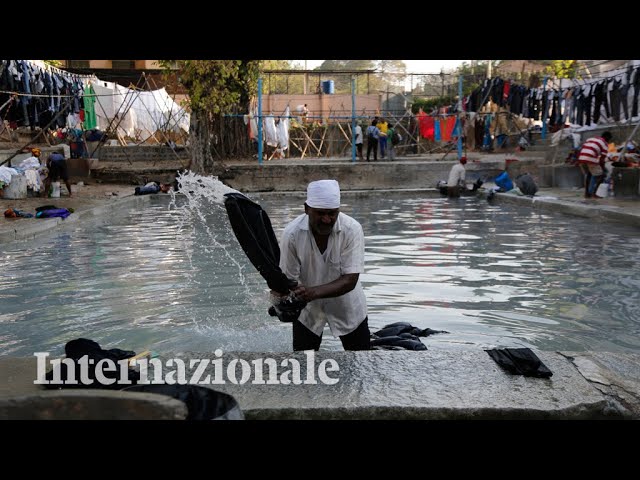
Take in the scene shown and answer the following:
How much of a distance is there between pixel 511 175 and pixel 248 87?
985 cm

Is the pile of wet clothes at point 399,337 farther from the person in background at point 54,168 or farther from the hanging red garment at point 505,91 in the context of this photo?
the hanging red garment at point 505,91

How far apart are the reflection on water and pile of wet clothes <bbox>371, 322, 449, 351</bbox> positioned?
0.63 feet

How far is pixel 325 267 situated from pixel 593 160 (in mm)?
12981

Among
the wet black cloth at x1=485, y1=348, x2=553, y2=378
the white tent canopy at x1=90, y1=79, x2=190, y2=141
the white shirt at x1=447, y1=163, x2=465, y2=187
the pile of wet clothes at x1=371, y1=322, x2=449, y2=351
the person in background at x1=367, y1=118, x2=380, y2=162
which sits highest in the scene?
the white tent canopy at x1=90, y1=79, x2=190, y2=141

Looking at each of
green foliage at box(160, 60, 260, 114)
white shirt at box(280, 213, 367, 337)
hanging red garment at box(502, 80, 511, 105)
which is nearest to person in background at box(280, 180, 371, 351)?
white shirt at box(280, 213, 367, 337)

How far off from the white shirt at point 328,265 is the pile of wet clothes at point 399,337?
0.70 metres

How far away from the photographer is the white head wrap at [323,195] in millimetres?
4137

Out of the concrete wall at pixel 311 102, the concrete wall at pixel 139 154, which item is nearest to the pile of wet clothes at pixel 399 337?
the concrete wall at pixel 139 154

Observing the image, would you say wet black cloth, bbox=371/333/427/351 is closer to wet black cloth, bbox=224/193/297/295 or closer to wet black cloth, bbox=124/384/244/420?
wet black cloth, bbox=224/193/297/295

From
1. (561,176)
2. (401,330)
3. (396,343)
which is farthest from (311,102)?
(396,343)

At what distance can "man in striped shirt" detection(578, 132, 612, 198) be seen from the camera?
1557cm
